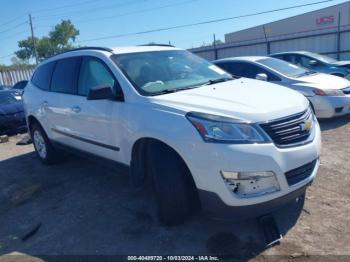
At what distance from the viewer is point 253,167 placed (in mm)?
2891

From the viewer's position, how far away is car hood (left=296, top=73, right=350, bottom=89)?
7.16 m

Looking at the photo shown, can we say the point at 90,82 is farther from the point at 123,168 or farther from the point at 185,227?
the point at 185,227

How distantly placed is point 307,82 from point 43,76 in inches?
204

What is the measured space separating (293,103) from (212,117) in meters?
0.90

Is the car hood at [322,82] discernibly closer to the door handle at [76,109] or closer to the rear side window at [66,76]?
the rear side window at [66,76]

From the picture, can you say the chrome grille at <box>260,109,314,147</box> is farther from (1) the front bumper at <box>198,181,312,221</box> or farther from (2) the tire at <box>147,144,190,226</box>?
(2) the tire at <box>147,144,190,226</box>

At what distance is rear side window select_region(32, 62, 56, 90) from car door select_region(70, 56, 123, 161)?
1200mm

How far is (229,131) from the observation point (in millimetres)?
2971

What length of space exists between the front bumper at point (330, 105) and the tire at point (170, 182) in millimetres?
4667

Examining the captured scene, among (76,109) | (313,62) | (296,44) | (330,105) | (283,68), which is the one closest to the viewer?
(76,109)

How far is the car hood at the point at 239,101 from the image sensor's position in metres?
3.08

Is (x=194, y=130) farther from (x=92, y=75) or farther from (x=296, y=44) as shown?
(x=296, y=44)

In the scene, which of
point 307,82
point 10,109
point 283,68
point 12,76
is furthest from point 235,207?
point 12,76

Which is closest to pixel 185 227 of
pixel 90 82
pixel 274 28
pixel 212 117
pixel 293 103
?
pixel 212 117
